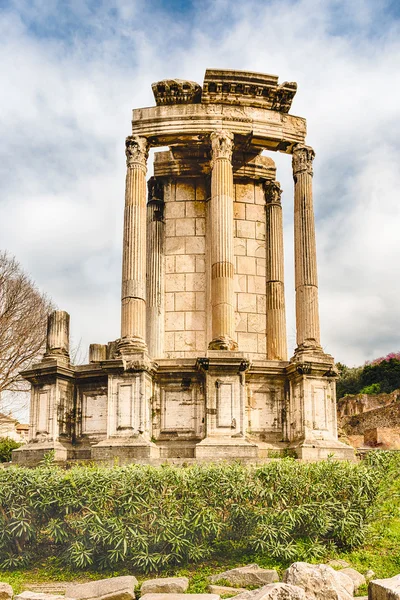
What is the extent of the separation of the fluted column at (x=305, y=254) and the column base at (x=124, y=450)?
172 inches

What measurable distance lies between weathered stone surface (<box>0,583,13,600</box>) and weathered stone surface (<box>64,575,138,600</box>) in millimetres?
713

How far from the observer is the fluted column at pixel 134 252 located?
1588cm

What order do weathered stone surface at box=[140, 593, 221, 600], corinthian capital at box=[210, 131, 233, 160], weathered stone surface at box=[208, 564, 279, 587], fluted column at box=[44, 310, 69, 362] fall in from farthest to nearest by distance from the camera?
1. corinthian capital at box=[210, 131, 233, 160]
2. fluted column at box=[44, 310, 69, 362]
3. weathered stone surface at box=[208, 564, 279, 587]
4. weathered stone surface at box=[140, 593, 221, 600]

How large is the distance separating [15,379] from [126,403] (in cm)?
2236

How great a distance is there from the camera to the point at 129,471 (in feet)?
34.9

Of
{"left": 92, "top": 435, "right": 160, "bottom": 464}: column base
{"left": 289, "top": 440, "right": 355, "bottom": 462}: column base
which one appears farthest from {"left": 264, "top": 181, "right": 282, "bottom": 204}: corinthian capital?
{"left": 92, "top": 435, "right": 160, "bottom": 464}: column base

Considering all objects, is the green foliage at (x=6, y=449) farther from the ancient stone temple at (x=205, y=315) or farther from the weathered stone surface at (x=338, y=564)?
the weathered stone surface at (x=338, y=564)

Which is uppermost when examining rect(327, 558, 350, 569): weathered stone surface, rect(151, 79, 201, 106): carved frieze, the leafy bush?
Answer: rect(151, 79, 201, 106): carved frieze

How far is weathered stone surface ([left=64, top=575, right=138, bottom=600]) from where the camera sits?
29.0ft

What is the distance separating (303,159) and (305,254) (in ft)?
8.49

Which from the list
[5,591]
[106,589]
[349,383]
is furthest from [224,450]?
[349,383]

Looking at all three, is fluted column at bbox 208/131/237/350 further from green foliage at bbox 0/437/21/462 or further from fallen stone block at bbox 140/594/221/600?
green foliage at bbox 0/437/21/462

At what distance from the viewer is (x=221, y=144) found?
17219 mm

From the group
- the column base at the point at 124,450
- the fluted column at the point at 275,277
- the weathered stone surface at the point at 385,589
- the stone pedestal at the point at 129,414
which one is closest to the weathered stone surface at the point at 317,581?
the weathered stone surface at the point at 385,589
